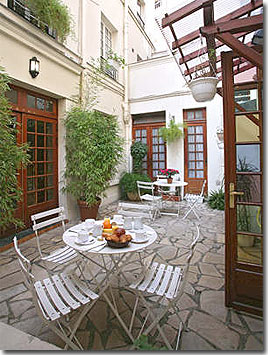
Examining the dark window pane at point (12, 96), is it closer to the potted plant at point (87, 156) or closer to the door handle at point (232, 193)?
the potted plant at point (87, 156)

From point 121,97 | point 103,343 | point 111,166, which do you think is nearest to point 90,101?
point 111,166

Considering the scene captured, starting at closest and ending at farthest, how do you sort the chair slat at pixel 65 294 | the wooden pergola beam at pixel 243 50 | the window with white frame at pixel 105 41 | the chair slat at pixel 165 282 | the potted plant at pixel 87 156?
the chair slat at pixel 65 294
the chair slat at pixel 165 282
the wooden pergola beam at pixel 243 50
the potted plant at pixel 87 156
the window with white frame at pixel 105 41

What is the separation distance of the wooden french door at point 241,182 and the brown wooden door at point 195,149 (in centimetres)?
483

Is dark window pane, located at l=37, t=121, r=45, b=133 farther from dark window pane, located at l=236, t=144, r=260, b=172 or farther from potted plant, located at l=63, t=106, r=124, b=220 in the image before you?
dark window pane, located at l=236, t=144, r=260, b=172

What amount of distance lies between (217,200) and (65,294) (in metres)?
5.11

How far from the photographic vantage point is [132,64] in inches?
296

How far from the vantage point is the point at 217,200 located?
580 centimetres

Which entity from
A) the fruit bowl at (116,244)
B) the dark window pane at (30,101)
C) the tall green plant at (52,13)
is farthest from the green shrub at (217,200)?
the tall green plant at (52,13)

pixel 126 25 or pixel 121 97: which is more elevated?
pixel 126 25

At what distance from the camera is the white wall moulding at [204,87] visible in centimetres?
271

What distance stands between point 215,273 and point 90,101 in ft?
15.0

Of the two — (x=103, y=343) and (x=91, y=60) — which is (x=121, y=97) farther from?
(x=103, y=343)

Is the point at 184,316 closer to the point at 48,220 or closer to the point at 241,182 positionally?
the point at 241,182

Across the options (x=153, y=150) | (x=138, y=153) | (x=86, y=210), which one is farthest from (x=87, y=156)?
(x=153, y=150)
